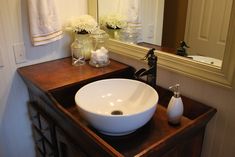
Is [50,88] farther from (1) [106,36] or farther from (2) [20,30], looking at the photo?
(1) [106,36]

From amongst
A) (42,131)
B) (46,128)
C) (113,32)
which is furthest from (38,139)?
(113,32)

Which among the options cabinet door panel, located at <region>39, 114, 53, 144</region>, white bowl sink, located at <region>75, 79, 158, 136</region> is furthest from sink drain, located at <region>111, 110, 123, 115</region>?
cabinet door panel, located at <region>39, 114, 53, 144</region>

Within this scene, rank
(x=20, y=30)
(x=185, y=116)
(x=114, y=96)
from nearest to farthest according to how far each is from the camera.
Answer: (x=185, y=116) → (x=114, y=96) → (x=20, y=30)

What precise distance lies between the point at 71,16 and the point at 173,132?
108cm

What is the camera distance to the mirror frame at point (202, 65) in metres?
0.92

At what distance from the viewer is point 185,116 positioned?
114cm

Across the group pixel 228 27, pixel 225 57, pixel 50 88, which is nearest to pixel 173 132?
pixel 225 57

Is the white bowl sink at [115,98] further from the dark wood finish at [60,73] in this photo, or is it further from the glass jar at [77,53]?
the glass jar at [77,53]

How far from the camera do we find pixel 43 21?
1.35m

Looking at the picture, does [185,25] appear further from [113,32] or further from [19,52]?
[19,52]

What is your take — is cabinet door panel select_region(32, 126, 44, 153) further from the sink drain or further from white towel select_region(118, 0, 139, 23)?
white towel select_region(118, 0, 139, 23)

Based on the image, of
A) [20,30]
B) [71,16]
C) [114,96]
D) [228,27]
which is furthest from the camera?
[71,16]

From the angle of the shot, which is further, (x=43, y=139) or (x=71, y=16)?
(x=71, y=16)

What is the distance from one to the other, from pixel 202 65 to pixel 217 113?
0.24 metres
